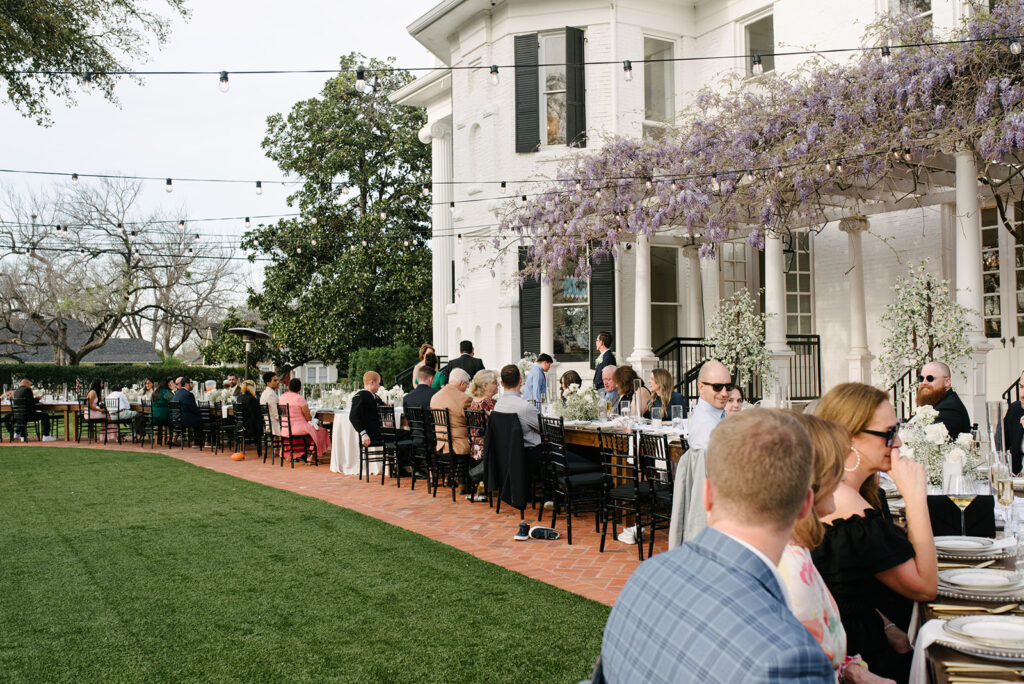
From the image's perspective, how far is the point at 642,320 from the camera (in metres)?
14.6

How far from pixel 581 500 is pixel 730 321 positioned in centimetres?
533

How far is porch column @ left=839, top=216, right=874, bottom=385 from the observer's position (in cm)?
1353

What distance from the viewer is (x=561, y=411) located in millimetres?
9789

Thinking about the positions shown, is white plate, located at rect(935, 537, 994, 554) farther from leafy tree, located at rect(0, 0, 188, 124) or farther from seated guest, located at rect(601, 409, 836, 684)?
leafy tree, located at rect(0, 0, 188, 124)

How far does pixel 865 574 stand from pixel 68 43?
13.7 meters

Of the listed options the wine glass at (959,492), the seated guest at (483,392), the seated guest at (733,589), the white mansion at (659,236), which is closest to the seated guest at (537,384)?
the seated guest at (483,392)

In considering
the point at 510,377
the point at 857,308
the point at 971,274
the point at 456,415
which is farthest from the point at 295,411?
the point at 971,274

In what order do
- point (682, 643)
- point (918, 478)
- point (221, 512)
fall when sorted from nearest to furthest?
point (682, 643) < point (918, 478) < point (221, 512)

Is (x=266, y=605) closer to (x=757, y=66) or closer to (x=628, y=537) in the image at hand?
(x=628, y=537)

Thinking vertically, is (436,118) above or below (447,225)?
above

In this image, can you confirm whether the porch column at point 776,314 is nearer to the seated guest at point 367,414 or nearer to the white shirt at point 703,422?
the seated guest at point 367,414

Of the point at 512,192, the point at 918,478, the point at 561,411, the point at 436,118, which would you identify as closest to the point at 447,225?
the point at 436,118

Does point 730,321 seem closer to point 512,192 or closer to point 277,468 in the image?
point 512,192

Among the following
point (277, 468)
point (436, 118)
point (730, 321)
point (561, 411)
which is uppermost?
point (436, 118)
